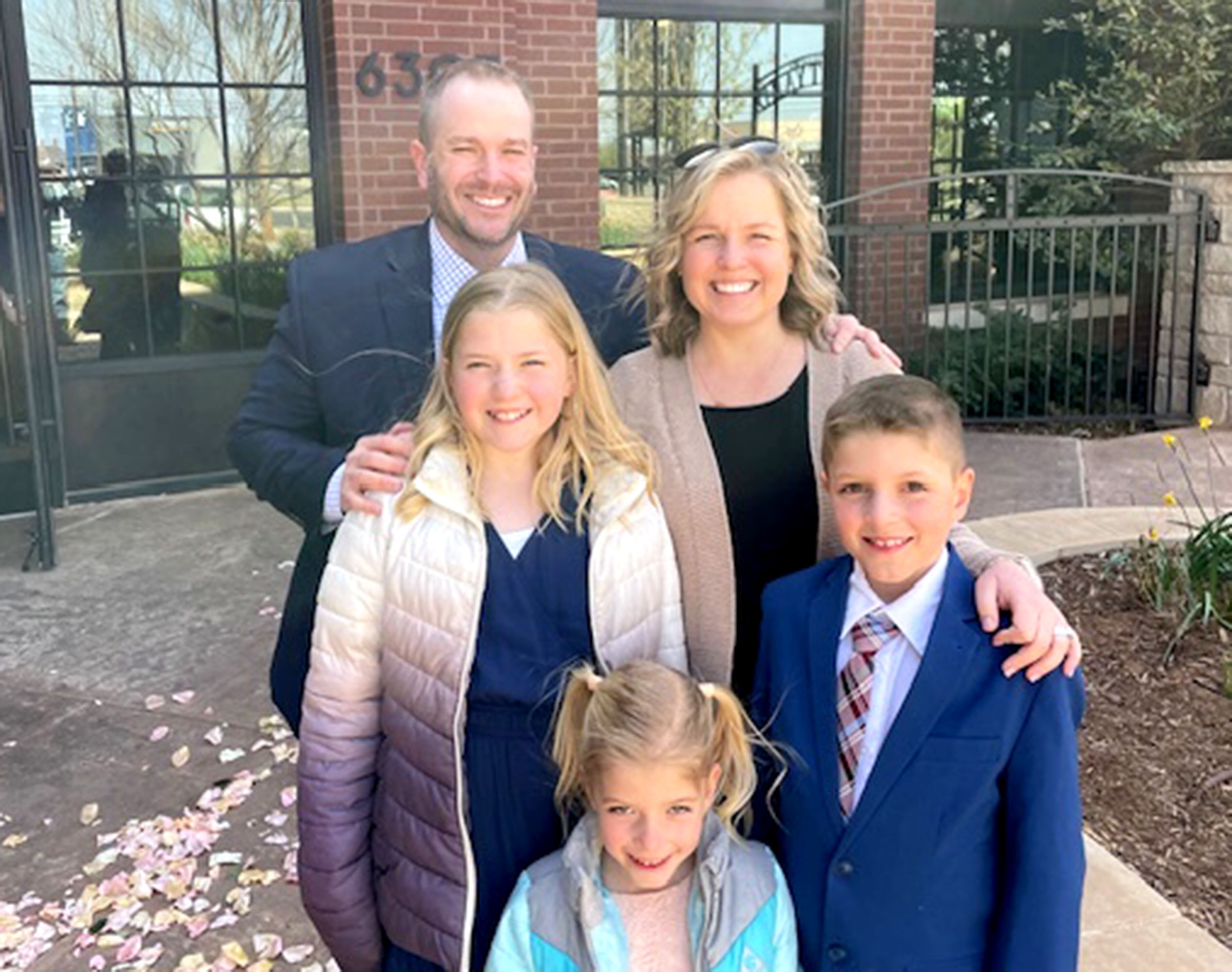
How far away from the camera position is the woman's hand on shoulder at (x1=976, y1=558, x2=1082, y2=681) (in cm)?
170

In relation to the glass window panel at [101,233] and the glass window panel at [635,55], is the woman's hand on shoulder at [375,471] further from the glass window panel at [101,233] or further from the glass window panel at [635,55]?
the glass window panel at [635,55]

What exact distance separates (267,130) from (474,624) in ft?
18.7

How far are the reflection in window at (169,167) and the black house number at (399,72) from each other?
42 cm

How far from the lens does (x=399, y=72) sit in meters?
6.74

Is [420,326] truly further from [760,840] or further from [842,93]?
[842,93]

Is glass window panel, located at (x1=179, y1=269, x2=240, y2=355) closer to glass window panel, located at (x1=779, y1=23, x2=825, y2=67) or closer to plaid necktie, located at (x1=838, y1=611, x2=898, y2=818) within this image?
glass window panel, located at (x1=779, y1=23, x2=825, y2=67)

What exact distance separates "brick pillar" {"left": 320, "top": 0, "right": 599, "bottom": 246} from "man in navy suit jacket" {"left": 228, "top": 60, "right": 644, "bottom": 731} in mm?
4584

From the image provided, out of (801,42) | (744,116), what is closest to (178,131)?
(744,116)

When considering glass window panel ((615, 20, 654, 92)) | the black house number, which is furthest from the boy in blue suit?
glass window panel ((615, 20, 654, 92))

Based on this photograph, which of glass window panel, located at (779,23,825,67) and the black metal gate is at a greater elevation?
glass window panel, located at (779,23,825,67)

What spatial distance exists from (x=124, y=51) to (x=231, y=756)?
13.4ft

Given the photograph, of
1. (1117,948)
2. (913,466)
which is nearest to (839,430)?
(913,466)

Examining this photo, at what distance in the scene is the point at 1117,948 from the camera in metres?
Result: 2.55

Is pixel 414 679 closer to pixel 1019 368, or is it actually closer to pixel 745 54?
pixel 745 54
